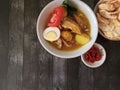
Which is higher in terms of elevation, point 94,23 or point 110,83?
point 94,23

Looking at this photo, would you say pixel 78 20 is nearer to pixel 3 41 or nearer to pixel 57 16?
pixel 57 16

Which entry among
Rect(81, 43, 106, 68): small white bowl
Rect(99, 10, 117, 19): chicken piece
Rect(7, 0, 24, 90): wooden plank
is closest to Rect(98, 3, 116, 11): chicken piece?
Rect(99, 10, 117, 19): chicken piece

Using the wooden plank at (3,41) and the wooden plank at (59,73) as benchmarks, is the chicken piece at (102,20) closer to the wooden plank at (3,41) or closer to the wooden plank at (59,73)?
the wooden plank at (59,73)

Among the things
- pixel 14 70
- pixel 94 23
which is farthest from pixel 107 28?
pixel 14 70

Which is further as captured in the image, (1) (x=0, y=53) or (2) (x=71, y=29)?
(1) (x=0, y=53)

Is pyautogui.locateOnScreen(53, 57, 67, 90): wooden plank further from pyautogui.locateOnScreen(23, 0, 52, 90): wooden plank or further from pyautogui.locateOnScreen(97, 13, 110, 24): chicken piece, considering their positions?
pyautogui.locateOnScreen(97, 13, 110, 24): chicken piece

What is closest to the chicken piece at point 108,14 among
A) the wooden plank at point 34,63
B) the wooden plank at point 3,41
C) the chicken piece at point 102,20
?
the chicken piece at point 102,20

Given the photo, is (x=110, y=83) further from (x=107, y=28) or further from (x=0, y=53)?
(x=0, y=53)
